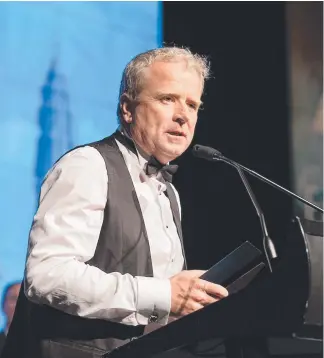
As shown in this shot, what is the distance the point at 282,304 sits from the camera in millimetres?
1367

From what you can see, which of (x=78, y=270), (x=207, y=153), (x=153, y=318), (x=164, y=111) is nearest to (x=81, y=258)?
(x=78, y=270)

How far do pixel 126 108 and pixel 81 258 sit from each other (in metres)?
0.60

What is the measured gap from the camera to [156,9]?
3729mm

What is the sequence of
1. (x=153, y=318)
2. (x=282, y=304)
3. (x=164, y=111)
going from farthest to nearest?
1. (x=164, y=111)
2. (x=153, y=318)
3. (x=282, y=304)

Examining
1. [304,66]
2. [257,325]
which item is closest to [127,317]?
[257,325]

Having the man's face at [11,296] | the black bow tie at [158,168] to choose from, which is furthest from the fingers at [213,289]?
the man's face at [11,296]

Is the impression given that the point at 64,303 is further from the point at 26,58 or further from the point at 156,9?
the point at 156,9

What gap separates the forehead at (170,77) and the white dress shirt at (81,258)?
31 centimetres

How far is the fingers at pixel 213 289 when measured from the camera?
163cm

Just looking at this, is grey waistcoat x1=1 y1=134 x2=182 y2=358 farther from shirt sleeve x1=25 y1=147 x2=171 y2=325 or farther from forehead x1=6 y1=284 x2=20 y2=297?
forehead x1=6 y1=284 x2=20 y2=297

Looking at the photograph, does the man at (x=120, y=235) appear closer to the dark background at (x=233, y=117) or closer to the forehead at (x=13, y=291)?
the forehead at (x=13, y=291)

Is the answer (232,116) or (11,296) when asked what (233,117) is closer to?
(232,116)

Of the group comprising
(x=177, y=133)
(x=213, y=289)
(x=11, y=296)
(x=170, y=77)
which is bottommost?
(x=11, y=296)

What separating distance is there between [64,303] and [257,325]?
0.51m
